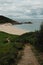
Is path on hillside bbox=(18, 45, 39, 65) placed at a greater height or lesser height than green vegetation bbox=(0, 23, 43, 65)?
lesser

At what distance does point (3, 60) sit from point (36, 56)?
4.79m

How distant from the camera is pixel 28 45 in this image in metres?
28.0

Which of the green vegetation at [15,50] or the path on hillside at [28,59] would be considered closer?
the green vegetation at [15,50]

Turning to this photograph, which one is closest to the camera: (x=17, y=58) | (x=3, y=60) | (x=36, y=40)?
(x=3, y=60)

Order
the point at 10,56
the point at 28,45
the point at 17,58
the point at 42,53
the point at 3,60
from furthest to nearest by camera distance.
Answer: the point at 28,45 < the point at 42,53 < the point at 17,58 < the point at 10,56 < the point at 3,60

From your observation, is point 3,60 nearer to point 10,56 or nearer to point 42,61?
point 10,56

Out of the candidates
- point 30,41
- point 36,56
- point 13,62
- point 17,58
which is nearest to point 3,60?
point 13,62

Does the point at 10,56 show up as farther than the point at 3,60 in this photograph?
Yes

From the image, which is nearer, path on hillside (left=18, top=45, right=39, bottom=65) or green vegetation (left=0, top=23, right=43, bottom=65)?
green vegetation (left=0, top=23, right=43, bottom=65)

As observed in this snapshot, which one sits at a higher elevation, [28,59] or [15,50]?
[15,50]

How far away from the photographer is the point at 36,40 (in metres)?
26.3

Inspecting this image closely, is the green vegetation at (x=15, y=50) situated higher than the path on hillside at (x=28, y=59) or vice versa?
the green vegetation at (x=15, y=50)

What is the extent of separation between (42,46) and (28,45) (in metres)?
4.08

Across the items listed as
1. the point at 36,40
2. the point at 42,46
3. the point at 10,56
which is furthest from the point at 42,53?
the point at 10,56
